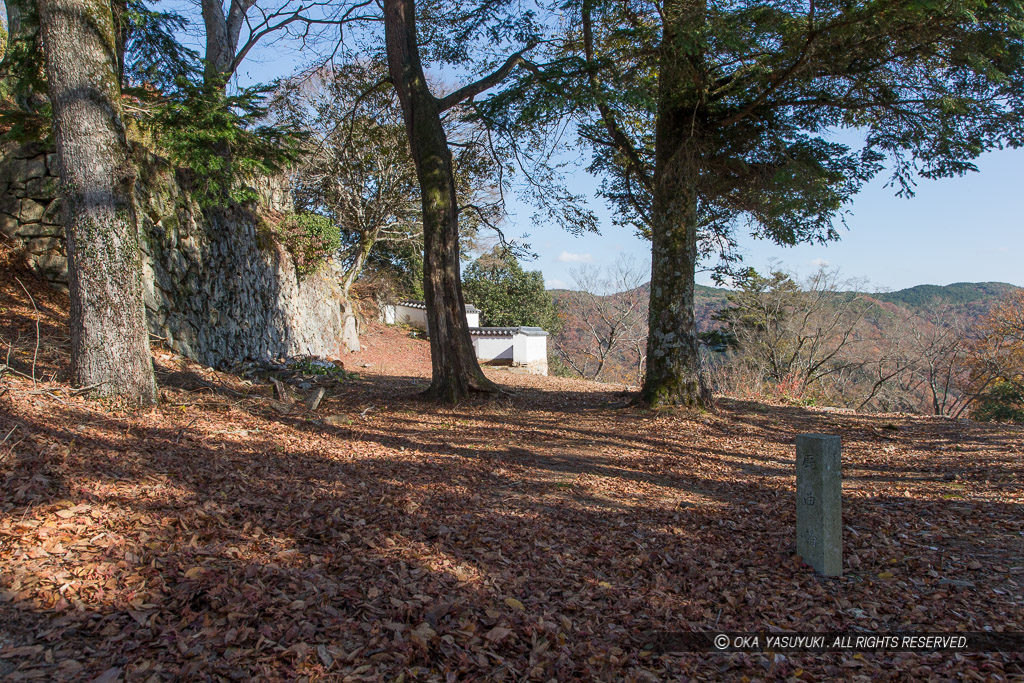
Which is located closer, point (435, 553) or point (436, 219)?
point (435, 553)

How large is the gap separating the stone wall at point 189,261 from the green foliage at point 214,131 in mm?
2099

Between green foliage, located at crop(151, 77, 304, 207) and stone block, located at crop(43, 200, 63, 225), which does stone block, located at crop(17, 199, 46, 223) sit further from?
green foliage, located at crop(151, 77, 304, 207)

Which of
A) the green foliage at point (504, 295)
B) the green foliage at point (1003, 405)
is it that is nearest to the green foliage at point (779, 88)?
the green foliage at point (1003, 405)

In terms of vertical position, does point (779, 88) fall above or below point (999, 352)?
above

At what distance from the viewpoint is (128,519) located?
10.0 ft

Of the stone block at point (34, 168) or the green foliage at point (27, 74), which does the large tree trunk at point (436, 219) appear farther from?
the stone block at point (34, 168)

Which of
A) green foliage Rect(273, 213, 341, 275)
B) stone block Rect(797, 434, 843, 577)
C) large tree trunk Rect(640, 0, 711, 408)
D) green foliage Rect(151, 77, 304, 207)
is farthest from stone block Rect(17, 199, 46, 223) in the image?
stone block Rect(797, 434, 843, 577)

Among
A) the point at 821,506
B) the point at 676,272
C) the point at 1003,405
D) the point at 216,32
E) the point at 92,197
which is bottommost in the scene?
the point at 1003,405

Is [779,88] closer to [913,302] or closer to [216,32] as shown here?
[216,32]

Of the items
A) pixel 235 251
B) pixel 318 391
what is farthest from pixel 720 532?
pixel 235 251

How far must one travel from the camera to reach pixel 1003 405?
53.1ft

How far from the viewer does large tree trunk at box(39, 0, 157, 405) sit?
522cm

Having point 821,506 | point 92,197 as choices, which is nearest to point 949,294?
point 821,506

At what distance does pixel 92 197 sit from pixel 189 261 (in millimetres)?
4132
